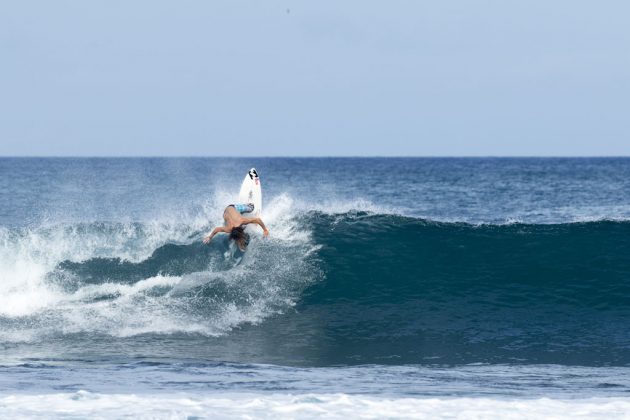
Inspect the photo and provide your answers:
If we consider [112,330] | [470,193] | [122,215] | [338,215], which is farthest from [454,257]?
[470,193]

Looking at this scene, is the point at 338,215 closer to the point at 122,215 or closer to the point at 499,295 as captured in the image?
the point at 499,295

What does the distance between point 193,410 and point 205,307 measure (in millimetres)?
6438

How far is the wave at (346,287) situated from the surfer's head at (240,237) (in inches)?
8.5

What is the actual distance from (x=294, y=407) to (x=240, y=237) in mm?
8308

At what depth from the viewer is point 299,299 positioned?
1539 cm

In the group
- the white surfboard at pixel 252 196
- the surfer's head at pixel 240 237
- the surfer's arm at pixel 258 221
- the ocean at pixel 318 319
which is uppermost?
the white surfboard at pixel 252 196

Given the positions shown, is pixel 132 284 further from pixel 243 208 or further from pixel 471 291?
pixel 471 291

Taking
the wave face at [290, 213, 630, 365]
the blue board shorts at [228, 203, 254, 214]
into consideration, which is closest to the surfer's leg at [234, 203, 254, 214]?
the blue board shorts at [228, 203, 254, 214]

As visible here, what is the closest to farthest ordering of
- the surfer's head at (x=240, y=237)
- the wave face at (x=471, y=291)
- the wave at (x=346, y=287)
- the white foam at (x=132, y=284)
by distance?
the wave face at (x=471, y=291) → the wave at (x=346, y=287) → the white foam at (x=132, y=284) → the surfer's head at (x=240, y=237)

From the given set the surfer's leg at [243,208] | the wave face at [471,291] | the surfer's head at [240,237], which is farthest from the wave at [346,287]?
the surfer's leg at [243,208]

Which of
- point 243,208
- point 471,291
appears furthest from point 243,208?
point 471,291

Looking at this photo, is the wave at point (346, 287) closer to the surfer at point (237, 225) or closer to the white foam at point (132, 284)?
the white foam at point (132, 284)

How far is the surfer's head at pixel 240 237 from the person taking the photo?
1641 cm

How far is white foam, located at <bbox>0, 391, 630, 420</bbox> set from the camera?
320 inches
